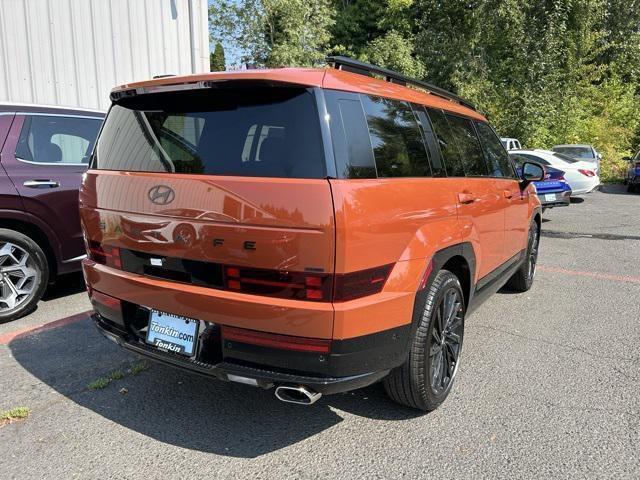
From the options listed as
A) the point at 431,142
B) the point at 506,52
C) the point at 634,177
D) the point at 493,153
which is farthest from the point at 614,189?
the point at 431,142

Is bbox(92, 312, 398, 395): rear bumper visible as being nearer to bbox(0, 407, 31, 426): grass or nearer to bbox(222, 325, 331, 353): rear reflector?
bbox(222, 325, 331, 353): rear reflector

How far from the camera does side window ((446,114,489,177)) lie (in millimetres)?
3660

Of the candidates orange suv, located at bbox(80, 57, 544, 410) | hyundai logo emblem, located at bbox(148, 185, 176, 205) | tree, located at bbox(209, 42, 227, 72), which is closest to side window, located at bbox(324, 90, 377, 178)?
orange suv, located at bbox(80, 57, 544, 410)

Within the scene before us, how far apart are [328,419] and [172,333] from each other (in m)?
1.06

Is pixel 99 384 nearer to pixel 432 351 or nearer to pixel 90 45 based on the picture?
pixel 432 351

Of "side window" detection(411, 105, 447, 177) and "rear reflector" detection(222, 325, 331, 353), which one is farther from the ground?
"side window" detection(411, 105, 447, 177)

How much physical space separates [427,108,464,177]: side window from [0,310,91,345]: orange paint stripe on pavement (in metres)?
3.45

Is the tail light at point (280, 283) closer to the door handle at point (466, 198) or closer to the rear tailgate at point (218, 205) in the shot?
the rear tailgate at point (218, 205)

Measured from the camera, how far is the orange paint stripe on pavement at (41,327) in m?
4.12

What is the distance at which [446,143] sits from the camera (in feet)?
11.2

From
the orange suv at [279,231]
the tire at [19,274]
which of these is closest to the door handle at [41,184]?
the tire at [19,274]

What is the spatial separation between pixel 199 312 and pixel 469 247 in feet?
5.89

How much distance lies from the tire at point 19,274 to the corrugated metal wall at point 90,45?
3990 mm

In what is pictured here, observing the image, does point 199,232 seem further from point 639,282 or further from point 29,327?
point 639,282
